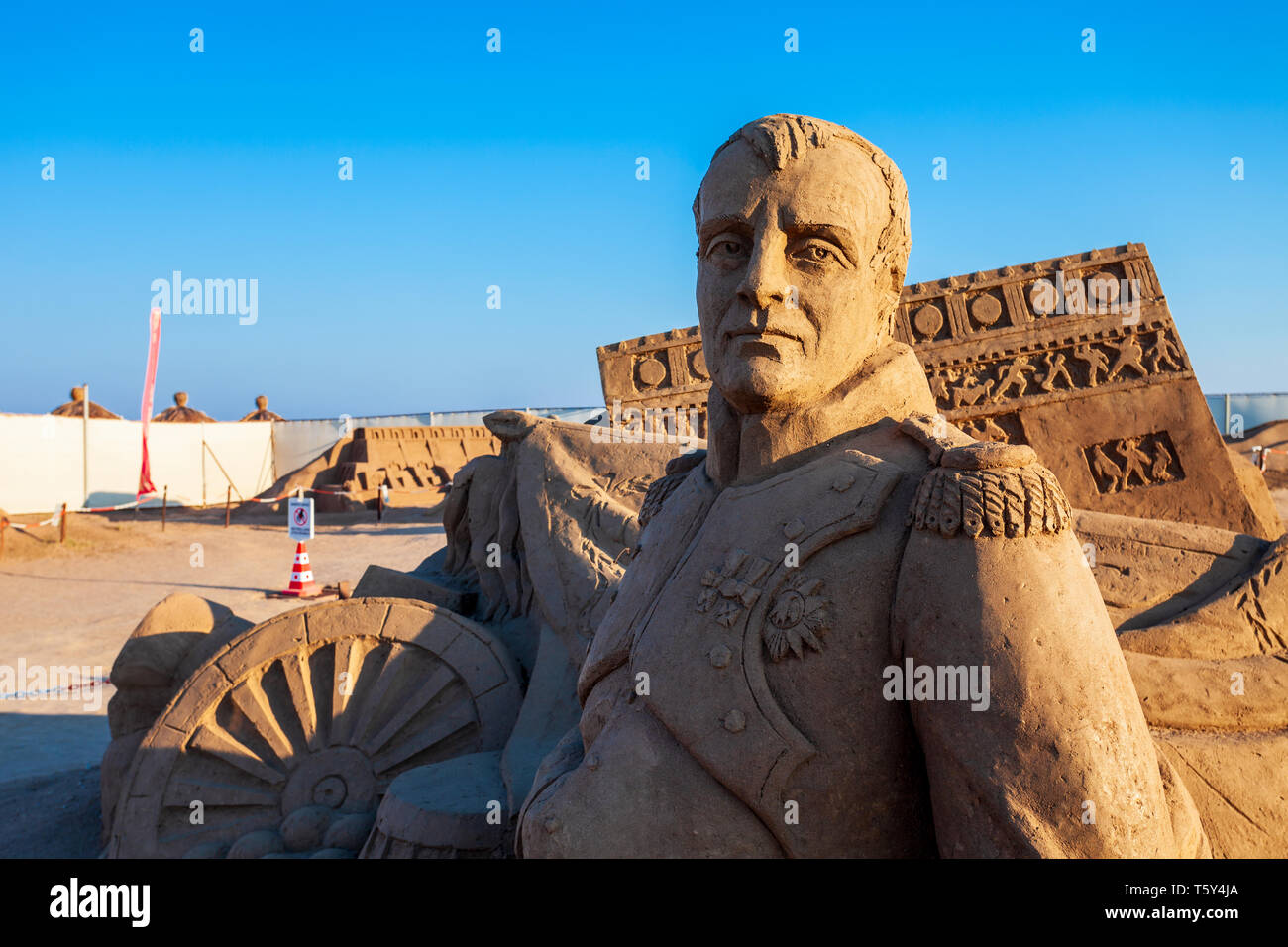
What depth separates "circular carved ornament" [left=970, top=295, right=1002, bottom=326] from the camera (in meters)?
6.01

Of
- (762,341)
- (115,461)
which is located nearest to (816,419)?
(762,341)

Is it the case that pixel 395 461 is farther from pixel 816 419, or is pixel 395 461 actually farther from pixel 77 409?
pixel 816 419

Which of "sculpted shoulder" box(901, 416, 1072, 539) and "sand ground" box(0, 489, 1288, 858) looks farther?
"sand ground" box(0, 489, 1288, 858)

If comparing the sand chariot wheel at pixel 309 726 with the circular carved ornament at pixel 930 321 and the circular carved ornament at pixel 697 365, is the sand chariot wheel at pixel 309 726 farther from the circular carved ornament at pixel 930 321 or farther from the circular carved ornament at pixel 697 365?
the circular carved ornament at pixel 930 321

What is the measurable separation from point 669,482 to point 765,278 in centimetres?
77

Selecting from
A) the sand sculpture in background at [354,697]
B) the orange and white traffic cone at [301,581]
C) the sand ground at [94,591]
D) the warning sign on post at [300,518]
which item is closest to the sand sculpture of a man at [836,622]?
the sand sculpture in background at [354,697]

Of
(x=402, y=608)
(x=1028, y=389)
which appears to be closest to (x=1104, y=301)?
(x=1028, y=389)

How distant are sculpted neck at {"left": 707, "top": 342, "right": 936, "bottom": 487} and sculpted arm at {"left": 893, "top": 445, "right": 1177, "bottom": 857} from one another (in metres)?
0.34

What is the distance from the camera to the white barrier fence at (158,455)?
1739 cm

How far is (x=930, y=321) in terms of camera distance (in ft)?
20.2

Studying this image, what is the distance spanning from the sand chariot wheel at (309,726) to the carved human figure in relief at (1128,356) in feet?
13.2

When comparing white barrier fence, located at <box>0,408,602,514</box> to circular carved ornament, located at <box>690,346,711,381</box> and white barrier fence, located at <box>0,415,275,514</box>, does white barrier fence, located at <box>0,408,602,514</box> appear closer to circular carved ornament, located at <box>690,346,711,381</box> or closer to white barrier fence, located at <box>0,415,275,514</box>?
white barrier fence, located at <box>0,415,275,514</box>
